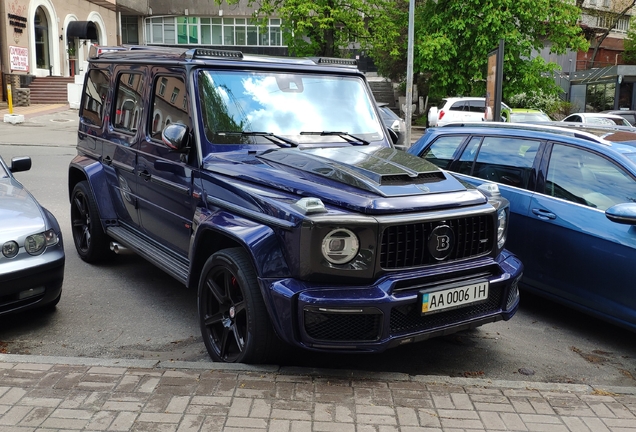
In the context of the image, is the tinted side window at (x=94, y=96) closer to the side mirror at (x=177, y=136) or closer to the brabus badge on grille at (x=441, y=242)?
the side mirror at (x=177, y=136)

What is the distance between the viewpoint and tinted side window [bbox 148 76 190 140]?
16.1 ft

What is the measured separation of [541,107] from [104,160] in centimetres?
3402

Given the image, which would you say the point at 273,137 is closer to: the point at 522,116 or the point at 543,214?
the point at 543,214

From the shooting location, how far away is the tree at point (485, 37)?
2586 cm

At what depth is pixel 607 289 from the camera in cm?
478

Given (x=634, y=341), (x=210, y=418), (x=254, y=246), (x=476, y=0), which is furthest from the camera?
(x=476, y=0)

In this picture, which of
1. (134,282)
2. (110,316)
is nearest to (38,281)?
(110,316)

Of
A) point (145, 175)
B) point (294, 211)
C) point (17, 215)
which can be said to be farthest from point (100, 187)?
point (294, 211)

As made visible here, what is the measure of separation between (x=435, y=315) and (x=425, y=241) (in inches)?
17.8

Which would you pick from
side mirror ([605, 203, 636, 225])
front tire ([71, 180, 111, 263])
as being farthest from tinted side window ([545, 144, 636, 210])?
front tire ([71, 180, 111, 263])

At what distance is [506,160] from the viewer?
19.4 feet

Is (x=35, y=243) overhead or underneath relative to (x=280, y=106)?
underneath

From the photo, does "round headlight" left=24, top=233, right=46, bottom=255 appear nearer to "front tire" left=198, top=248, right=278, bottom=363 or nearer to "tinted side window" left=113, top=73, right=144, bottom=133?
"tinted side window" left=113, top=73, right=144, bottom=133

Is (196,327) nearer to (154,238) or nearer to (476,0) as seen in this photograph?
(154,238)
